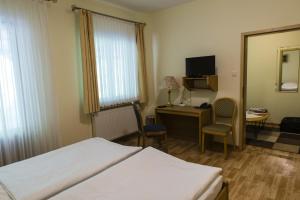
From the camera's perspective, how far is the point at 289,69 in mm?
4688

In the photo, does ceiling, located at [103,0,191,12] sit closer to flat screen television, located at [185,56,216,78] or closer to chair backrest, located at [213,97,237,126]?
flat screen television, located at [185,56,216,78]

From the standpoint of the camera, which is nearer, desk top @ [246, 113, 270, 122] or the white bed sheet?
the white bed sheet

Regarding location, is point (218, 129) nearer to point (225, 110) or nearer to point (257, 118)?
point (225, 110)

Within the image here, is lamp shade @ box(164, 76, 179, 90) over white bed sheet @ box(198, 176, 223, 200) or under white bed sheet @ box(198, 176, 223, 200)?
over

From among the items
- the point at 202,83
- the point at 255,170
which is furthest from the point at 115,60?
the point at 255,170

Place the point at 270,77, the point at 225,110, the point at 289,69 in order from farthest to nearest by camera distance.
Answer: the point at 270,77 → the point at 289,69 → the point at 225,110

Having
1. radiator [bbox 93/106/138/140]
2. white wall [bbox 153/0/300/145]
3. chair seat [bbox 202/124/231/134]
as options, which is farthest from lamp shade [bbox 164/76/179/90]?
chair seat [bbox 202/124/231/134]

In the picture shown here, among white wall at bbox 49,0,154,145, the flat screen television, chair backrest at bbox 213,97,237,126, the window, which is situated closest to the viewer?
the window

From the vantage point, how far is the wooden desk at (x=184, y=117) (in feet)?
11.7

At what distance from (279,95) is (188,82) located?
8.37 ft

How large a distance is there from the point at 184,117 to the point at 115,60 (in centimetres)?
185

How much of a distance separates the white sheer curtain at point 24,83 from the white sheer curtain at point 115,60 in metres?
0.95

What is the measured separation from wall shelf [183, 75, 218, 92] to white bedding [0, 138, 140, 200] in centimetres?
210

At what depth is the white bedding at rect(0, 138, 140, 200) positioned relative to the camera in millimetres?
1458
